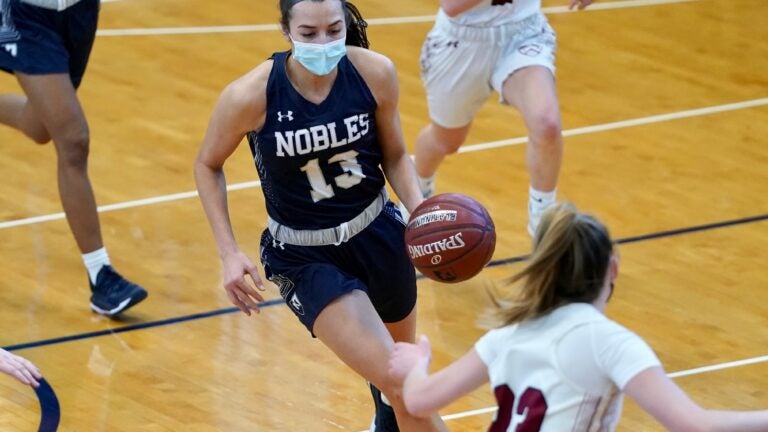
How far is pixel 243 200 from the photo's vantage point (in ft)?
24.9

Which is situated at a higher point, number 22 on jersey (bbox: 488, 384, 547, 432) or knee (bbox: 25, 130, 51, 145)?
number 22 on jersey (bbox: 488, 384, 547, 432)

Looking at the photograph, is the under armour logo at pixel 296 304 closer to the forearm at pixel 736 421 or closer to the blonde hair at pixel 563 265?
the blonde hair at pixel 563 265

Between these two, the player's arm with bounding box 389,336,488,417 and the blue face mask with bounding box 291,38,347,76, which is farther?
the blue face mask with bounding box 291,38,347,76

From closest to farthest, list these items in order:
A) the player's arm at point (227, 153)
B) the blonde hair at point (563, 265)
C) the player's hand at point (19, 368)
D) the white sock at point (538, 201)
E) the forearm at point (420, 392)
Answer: the blonde hair at point (563, 265) < the forearm at point (420, 392) < the player's hand at point (19, 368) < the player's arm at point (227, 153) < the white sock at point (538, 201)

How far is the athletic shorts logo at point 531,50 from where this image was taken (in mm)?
6445

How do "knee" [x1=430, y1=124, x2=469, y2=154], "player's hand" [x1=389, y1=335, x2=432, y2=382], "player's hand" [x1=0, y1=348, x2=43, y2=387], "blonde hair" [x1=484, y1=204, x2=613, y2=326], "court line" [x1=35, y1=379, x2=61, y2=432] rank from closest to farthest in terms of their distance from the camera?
"blonde hair" [x1=484, y1=204, x2=613, y2=326] → "player's hand" [x1=389, y1=335, x2=432, y2=382] → "player's hand" [x1=0, y1=348, x2=43, y2=387] → "court line" [x1=35, y1=379, x2=61, y2=432] → "knee" [x1=430, y1=124, x2=469, y2=154]

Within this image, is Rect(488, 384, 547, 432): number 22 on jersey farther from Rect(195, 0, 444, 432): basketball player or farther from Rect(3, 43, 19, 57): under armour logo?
Rect(3, 43, 19, 57): under armour logo

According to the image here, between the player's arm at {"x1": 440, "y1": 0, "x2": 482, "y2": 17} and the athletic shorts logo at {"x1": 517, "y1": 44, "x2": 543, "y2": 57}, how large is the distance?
0.30m

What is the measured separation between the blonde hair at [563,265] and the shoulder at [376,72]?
1424mm

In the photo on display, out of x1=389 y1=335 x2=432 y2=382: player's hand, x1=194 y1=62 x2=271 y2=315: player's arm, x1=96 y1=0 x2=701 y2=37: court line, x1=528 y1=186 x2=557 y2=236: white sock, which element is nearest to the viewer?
x1=389 y1=335 x2=432 y2=382: player's hand

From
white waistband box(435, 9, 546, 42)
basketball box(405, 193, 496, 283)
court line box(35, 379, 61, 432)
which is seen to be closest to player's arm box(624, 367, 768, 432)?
basketball box(405, 193, 496, 283)

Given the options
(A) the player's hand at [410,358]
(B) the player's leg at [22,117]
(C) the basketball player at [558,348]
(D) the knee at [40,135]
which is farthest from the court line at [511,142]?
(C) the basketball player at [558,348]

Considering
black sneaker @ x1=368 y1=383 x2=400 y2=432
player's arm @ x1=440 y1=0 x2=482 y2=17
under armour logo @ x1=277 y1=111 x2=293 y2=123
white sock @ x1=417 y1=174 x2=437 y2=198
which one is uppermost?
under armour logo @ x1=277 y1=111 x2=293 y2=123

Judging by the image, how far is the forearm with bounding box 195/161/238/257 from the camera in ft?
15.5
